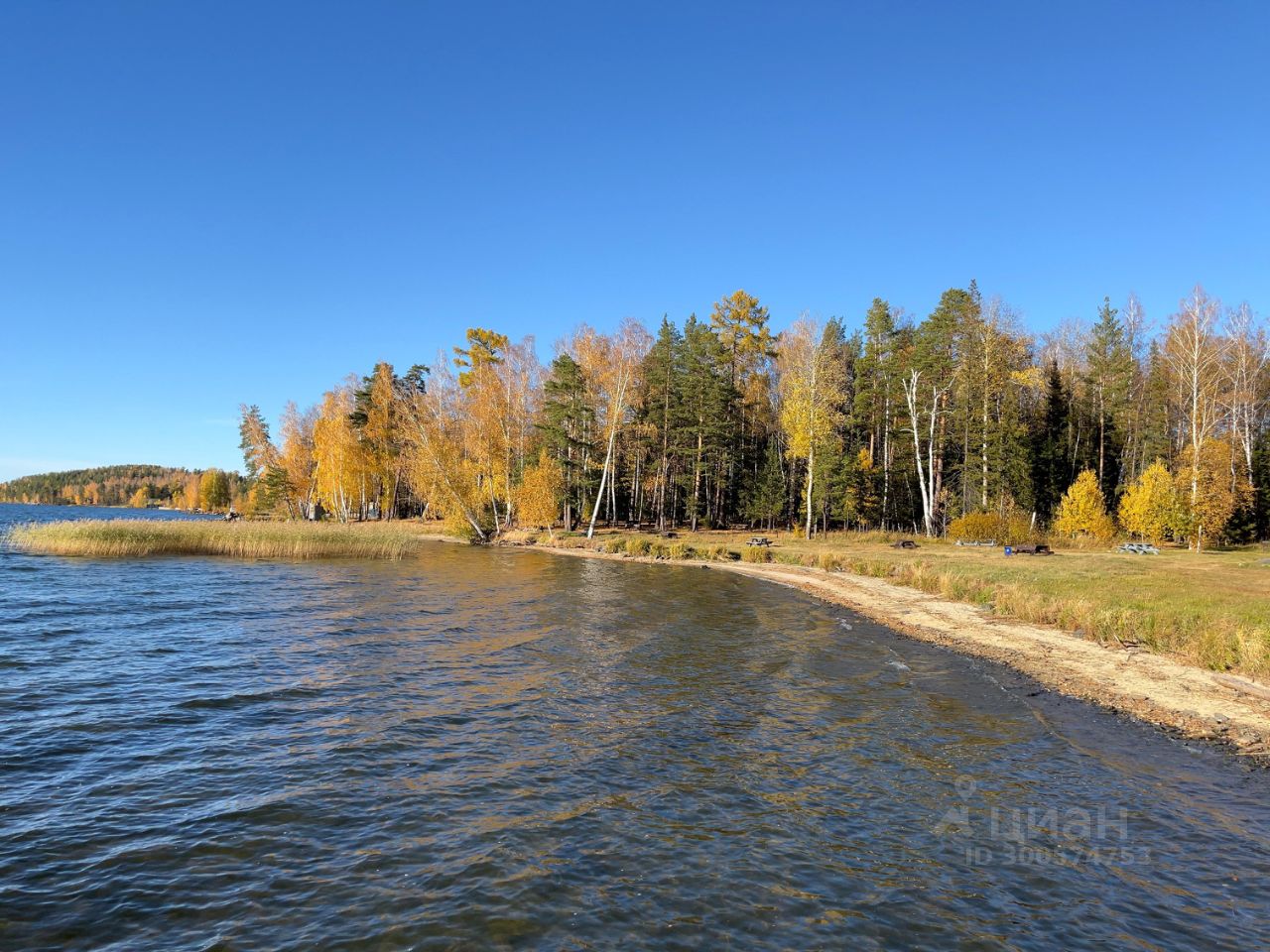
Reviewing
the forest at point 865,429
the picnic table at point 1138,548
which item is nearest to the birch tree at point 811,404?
the forest at point 865,429

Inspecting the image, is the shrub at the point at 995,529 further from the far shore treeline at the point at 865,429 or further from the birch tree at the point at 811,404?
the birch tree at the point at 811,404

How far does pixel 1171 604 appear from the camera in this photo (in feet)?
63.2

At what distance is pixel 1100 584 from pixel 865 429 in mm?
42317

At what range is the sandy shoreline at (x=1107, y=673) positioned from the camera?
12320 mm

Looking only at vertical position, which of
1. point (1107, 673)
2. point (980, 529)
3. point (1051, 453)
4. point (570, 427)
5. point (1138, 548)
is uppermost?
point (570, 427)

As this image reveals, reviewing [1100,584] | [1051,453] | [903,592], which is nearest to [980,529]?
[1051,453]

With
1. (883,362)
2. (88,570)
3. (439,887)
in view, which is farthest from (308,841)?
(883,362)

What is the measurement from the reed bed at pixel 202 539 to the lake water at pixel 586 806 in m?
24.3

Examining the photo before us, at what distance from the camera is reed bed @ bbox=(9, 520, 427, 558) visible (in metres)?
37.3

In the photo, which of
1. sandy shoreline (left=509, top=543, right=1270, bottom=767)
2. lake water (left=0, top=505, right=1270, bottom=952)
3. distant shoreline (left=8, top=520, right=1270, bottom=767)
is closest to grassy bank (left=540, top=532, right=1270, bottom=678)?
distant shoreline (left=8, top=520, right=1270, bottom=767)

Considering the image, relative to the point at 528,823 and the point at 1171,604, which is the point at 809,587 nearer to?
the point at 1171,604

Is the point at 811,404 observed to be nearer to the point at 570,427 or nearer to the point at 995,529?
the point at 995,529

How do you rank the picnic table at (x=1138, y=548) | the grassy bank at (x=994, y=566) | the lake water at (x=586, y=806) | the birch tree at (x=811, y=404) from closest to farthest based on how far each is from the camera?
the lake water at (x=586, y=806) → the grassy bank at (x=994, y=566) → the picnic table at (x=1138, y=548) → the birch tree at (x=811, y=404)

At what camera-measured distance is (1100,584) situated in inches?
977
